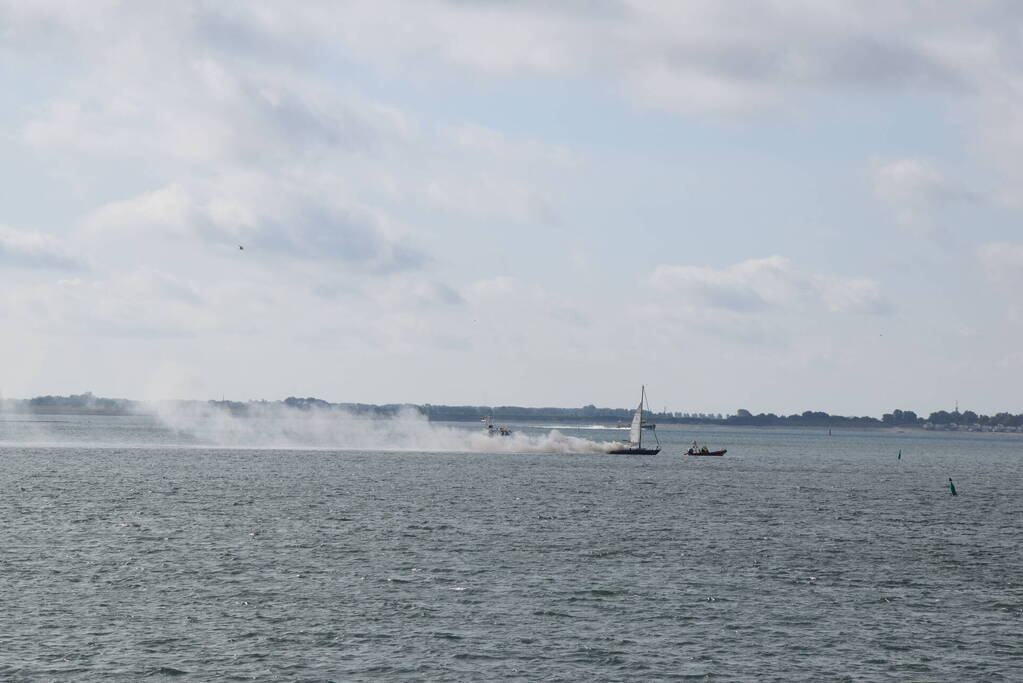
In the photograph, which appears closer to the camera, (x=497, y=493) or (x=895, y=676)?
(x=895, y=676)

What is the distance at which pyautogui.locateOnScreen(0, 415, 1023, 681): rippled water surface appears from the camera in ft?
172

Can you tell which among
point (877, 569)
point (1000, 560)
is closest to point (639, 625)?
point (877, 569)

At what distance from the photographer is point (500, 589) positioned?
69875 millimetres

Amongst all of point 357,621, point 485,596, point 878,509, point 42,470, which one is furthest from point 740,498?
point 42,470

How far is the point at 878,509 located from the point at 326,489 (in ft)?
219

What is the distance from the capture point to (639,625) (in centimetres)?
6034

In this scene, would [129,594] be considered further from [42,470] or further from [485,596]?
[42,470]

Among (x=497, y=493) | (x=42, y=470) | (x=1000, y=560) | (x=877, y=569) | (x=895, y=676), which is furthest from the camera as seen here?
(x=42, y=470)

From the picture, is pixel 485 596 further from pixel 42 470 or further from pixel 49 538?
pixel 42 470

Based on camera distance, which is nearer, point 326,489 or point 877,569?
point 877,569

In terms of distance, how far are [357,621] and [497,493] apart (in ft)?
263

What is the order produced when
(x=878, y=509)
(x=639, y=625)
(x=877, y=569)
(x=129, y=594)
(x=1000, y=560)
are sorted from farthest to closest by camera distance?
(x=878, y=509) → (x=1000, y=560) → (x=877, y=569) → (x=129, y=594) → (x=639, y=625)

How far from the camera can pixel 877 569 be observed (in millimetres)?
81688

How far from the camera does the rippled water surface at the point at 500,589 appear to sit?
52531mm
